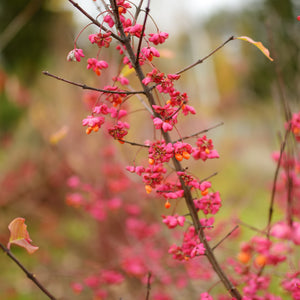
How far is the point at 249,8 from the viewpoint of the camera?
6.74m

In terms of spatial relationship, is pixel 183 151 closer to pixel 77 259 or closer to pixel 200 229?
pixel 200 229

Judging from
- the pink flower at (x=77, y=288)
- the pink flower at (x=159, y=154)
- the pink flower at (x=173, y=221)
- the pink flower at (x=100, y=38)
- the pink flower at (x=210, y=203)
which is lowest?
the pink flower at (x=77, y=288)

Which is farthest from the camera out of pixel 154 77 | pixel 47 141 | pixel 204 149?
pixel 47 141

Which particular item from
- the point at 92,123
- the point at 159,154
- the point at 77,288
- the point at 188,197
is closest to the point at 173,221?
the point at 188,197

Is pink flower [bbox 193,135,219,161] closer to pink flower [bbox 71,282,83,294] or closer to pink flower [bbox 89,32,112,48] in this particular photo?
pink flower [bbox 89,32,112,48]

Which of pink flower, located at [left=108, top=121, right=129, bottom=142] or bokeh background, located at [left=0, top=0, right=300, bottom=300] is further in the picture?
bokeh background, located at [left=0, top=0, right=300, bottom=300]

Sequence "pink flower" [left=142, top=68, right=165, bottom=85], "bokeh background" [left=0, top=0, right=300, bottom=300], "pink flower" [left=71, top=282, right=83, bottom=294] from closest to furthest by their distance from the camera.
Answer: "pink flower" [left=142, top=68, right=165, bottom=85] → "pink flower" [left=71, top=282, right=83, bottom=294] → "bokeh background" [left=0, top=0, right=300, bottom=300]

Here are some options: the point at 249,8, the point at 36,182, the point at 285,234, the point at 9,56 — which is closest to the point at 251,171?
the point at 249,8

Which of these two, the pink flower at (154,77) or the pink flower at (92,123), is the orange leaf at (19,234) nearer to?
the pink flower at (92,123)

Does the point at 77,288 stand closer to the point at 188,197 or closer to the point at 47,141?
the point at 188,197

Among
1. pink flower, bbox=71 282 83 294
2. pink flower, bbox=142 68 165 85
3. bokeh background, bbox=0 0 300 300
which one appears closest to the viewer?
pink flower, bbox=142 68 165 85

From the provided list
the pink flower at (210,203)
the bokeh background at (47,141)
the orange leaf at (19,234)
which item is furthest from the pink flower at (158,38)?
the bokeh background at (47,141)

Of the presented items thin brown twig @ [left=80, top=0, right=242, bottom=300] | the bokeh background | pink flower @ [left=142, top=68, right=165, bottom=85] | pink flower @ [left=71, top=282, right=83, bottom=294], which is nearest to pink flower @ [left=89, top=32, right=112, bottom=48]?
thin brown twig @ [left=80, top=0, right=242, bottom=300]

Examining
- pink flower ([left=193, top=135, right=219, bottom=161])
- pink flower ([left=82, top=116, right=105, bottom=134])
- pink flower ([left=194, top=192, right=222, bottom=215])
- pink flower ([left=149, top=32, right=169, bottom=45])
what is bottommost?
pink flower ([left=194, top=192, right=222, bottom=215])
